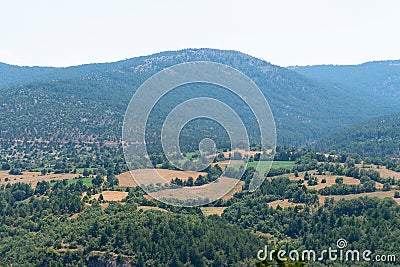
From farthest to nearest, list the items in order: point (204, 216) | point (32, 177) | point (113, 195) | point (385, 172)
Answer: point (32, 177)
point (385, 172)
point (113, 195)
point (204, 216)

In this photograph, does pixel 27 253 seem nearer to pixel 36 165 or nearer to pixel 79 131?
pixel 36 165

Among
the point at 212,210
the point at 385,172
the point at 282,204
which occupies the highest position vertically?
the point at 385,172

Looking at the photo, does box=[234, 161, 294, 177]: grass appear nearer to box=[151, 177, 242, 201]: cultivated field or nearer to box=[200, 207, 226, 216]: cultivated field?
box=[151, 177, 242, 201]: cultivated field

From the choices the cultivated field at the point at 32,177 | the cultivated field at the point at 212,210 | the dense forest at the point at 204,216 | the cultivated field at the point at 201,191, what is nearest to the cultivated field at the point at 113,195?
the dense forest at the point at 204,216

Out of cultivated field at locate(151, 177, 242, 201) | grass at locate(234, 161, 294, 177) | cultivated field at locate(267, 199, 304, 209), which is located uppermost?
cultivated field at locate(151, 177, 242, 201)

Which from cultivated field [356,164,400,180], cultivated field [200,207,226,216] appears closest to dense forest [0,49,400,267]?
cultivated field [200,207,226,216]

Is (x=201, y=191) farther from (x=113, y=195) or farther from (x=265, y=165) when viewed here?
(x=265, y=165)

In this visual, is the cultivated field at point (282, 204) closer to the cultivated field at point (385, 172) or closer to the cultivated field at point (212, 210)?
the cultivated field at point (212, 210)

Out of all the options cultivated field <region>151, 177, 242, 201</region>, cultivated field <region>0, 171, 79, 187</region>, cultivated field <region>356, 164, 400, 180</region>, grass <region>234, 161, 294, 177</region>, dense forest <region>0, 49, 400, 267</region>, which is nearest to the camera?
dense forest <region>0, 49, 400, 267</region>

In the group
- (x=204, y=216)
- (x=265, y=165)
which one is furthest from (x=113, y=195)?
(x=265, y=165)

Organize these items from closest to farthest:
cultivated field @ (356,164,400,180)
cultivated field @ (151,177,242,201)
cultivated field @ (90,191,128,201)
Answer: cultivated field @ (151,177,242,201) < cultivated field @ (90,191,128,201) < cultivated field @ (356,164,400,180)

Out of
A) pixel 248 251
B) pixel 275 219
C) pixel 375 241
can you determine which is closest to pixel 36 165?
pixel 275 219
